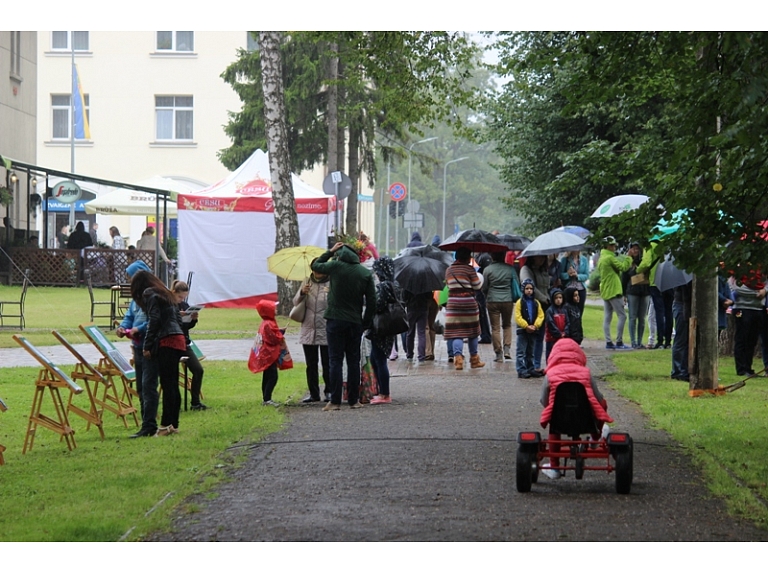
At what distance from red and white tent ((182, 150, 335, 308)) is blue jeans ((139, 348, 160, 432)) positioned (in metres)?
18.0

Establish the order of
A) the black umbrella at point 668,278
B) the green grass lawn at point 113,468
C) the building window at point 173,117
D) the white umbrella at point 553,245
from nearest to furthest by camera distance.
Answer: the green grass lawn at point 113,468 → the black umbrella at point 668,278 → the white umbrella at point 553,245 → the building window at point 173,117

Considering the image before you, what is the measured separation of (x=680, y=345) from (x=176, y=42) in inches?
1736

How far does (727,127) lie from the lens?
24.8 feet

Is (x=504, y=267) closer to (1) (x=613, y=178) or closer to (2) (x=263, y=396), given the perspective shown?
(2) (x=263, y=396)

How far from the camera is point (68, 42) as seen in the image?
56844 mm

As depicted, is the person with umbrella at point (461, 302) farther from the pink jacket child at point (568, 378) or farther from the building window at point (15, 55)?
the building window at point (15, 55)

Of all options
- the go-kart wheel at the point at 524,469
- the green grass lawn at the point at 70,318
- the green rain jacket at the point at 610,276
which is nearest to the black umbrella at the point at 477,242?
the green rain jacket at the point at 610,276

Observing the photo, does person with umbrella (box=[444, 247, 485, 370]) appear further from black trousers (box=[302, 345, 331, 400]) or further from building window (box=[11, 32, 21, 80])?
building window (box=[11, 32, 21, 80])

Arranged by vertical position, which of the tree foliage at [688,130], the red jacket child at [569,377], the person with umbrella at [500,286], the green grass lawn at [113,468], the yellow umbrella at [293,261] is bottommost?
the green grass lawn at [113,468]

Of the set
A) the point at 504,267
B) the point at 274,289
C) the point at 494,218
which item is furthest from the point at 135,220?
the point at 494,218

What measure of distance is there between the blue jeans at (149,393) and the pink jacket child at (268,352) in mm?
2076

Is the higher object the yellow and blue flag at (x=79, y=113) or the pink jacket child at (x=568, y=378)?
the yellow and blue flag at (x=79, y=113)

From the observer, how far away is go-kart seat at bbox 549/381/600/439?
27.3 ft

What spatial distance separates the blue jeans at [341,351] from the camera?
13.1 metres
